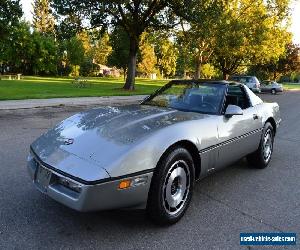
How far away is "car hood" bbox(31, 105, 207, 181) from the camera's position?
10.6ft

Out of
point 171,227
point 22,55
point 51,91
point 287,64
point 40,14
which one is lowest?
point 51,91

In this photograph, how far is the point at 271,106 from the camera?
6.14m

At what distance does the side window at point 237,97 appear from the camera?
4959mm

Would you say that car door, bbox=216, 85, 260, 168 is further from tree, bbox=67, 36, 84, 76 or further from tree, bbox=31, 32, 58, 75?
tree, bbox=67, 36, 84, 76

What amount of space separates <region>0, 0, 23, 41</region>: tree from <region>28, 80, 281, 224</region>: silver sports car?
15.7 m

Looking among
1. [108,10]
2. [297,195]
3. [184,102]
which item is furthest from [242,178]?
[108,10]

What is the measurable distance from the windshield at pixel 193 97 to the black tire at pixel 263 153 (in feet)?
4.20

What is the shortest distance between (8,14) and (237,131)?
1683 centimetres

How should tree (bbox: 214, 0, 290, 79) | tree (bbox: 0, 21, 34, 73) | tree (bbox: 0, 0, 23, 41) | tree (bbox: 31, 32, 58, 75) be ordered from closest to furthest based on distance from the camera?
tree (bbox: 0, 0, 23, 41) < tree (bbox: 214, 0, 290, 79) < tree (bbox: 0, 21, 34, 73) < tree (bbox: 31, 32, 58, 75)

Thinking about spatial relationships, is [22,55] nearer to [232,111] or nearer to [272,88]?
[272,88]

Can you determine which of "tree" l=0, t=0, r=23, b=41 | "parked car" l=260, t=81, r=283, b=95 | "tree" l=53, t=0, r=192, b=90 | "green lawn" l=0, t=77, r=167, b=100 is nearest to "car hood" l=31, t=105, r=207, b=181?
"green lawn" l=0, t=77, r=167, b=100

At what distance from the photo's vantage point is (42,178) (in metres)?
3.34

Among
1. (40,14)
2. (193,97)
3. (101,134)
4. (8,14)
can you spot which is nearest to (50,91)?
(8,14)

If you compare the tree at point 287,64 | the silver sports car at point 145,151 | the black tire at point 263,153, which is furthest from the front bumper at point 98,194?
the tree at point 287,64
